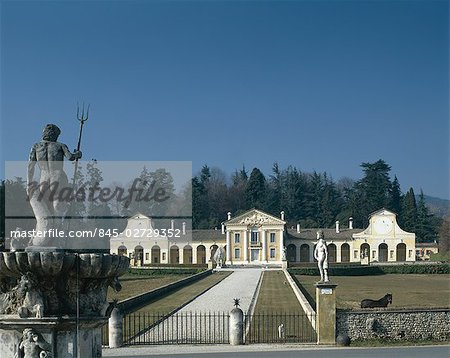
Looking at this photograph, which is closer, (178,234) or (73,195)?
(73,195)

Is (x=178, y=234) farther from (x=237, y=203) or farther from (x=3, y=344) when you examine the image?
(x=3, y=344)

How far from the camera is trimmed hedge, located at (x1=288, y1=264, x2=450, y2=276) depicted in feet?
220

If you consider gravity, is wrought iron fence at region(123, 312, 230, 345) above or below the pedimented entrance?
below

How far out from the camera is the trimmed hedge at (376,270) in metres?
66.9

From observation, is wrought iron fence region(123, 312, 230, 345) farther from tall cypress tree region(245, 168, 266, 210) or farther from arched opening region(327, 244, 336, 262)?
tall cypress tree region(245, 168, 266, 210)

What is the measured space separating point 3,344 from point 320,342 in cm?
1300

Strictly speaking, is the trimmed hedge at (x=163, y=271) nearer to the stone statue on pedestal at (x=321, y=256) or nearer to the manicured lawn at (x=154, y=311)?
the manicured lawn at (x=154, y=311)

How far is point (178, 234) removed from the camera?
95.2 meters

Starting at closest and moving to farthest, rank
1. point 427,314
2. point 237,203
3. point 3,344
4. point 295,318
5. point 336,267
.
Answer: point 3,344, point 427,314, point 295,318, point 336,267, point 237,203

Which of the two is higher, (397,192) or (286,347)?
(397,192)

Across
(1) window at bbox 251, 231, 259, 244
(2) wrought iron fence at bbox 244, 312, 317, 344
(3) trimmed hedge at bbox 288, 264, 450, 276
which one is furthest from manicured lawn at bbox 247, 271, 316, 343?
(1) window at bbox 251, 231, 259, 244

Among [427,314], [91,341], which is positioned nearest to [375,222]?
[427,314]

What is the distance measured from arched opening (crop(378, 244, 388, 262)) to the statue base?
302ft

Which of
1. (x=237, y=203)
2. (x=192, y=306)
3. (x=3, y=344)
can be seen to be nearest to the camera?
(x=3, y=344)
